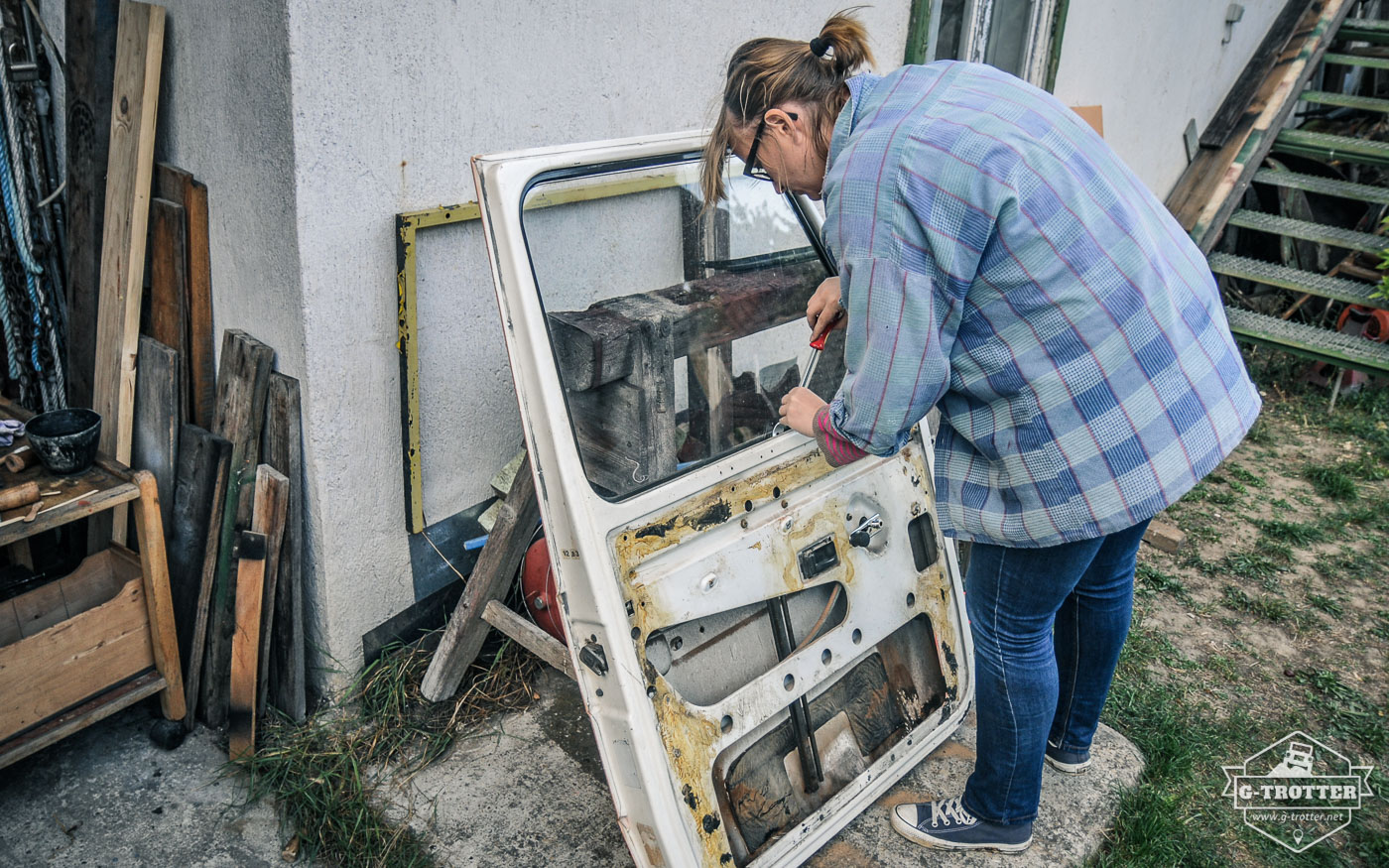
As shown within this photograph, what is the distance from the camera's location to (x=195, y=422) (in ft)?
9.16

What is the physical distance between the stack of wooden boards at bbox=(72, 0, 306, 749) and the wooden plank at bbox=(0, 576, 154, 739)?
16 centimetres

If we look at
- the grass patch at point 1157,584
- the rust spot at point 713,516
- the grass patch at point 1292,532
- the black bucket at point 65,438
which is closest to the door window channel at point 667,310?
the rust spot at point 713,516

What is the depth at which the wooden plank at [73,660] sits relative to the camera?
2332 millimetres

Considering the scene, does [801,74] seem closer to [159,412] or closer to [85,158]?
[159,412]

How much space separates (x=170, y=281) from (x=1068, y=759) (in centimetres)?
285

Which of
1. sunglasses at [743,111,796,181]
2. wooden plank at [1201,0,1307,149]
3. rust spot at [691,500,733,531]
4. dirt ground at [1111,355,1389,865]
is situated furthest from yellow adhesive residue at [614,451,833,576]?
wooden plank at [1201,0,1307,149]

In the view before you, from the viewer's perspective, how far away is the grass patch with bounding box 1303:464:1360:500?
177 inches

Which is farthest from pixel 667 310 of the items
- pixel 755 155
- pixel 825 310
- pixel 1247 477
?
pixel 1247 477

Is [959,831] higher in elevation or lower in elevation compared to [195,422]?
lower

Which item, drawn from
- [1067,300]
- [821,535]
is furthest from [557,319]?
[1067,300]

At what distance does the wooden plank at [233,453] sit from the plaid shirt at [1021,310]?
157cm

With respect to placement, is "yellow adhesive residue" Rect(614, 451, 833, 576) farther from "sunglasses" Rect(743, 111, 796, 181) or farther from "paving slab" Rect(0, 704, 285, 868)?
"paving slab" Rect(0, 704, 285, 868)

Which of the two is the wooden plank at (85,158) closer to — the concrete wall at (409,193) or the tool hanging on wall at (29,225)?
the tool hanging on wall at (29,225)

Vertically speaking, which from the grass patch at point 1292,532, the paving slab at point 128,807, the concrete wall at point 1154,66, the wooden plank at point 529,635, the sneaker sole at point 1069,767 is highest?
the concrete wall at point 1154,66
